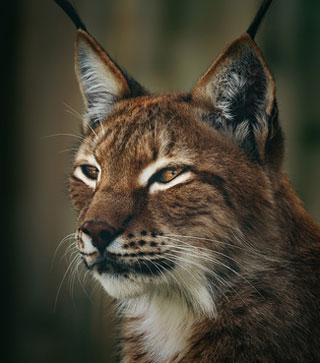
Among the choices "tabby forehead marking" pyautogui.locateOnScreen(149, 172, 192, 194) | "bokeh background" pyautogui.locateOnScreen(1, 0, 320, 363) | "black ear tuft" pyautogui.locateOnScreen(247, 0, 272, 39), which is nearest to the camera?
"black ear tuft" pyautogui.locateOnScreen(247, 0, 272, 39)

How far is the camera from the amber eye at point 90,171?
69.3 inches

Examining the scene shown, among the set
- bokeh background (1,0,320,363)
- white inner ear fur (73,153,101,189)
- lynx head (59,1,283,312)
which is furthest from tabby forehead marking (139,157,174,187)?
bokeh background (1,0,320,363)

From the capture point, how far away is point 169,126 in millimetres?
1646

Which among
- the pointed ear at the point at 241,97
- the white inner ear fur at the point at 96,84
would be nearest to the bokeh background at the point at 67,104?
the white inner ear fur at the point at 96,84

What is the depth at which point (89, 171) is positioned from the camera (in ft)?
5.86

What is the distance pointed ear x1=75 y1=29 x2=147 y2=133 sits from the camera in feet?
5.90

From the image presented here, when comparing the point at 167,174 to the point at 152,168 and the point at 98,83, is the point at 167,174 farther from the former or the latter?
the point at 98,83

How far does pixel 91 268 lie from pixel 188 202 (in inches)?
13.3

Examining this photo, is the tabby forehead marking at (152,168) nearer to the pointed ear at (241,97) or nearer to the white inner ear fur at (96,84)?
the pointed ear at (241,97)

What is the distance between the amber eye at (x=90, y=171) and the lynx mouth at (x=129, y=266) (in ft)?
1.16

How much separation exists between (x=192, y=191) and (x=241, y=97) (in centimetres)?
31

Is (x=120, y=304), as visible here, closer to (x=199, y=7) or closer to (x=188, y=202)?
(x=188, y=202)

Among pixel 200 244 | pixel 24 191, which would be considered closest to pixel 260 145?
pixel 200 244

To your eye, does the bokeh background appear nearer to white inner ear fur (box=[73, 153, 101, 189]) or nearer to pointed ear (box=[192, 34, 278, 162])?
white inner ear fur (box=[73, 153, 101, 189])
